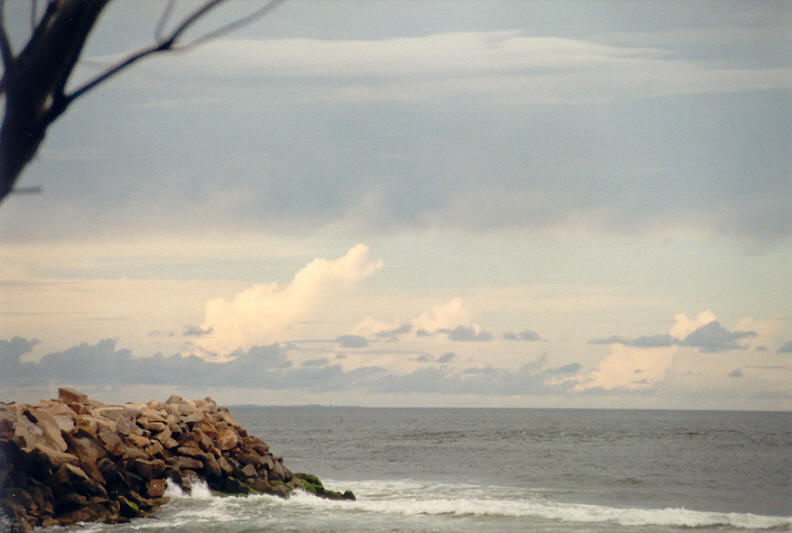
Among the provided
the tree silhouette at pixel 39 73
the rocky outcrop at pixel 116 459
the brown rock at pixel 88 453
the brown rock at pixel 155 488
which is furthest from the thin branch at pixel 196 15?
the brown rock at pixel 155 488

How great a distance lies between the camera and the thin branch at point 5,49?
179cm

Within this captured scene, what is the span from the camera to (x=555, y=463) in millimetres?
28531

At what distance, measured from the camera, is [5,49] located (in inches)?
71.2

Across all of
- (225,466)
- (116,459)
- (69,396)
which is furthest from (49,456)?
(69,396)

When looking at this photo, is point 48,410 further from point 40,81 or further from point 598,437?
point 598,437

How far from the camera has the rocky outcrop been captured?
11281 millimetres

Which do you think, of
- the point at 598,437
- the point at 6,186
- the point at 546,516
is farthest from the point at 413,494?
the point at 598,437

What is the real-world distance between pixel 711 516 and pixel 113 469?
10.2m

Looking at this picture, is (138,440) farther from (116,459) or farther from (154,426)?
(154,426)

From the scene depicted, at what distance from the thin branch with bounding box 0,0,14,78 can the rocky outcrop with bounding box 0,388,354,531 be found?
34.1 feet

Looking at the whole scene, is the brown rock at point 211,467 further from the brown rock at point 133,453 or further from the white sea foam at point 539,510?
the white sea foam at point 539,510

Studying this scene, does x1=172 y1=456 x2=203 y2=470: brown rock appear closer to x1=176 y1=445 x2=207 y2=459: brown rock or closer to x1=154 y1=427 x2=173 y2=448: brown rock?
x1=176 y1=445 x2=207 y2=459: brown rock

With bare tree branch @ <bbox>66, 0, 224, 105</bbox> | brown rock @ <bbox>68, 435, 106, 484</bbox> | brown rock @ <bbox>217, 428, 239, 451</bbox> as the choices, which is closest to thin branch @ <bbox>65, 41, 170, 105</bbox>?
bare tree branch @ <bbox>66, 0, 224, 105</bbox>

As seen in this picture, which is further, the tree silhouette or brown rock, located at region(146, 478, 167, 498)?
brown rock, located at region(146, 478, 167, 498)
